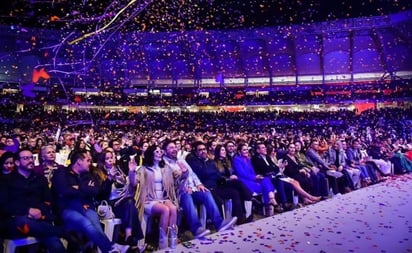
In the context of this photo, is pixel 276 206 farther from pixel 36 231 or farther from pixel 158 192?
pixel 36 231

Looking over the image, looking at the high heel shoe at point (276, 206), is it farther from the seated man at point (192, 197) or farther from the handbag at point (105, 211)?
the handbag at point (105, 211)

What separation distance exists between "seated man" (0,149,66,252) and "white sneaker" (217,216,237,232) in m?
2.23

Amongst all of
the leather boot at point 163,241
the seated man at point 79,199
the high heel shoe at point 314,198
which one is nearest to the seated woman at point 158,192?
the leather boot at point 163,241

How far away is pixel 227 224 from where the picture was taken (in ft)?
17.6

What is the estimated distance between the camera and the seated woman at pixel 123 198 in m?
4.46

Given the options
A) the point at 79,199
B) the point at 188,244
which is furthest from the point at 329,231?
the point at 79,199

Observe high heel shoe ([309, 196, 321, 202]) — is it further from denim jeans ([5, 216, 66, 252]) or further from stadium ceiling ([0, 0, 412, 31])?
stadium ceiling ([0, 0, 412, 31])

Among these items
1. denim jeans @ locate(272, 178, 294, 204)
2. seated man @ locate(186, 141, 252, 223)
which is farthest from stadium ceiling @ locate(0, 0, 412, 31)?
seated man @ locate(186, 141, 252, 223)

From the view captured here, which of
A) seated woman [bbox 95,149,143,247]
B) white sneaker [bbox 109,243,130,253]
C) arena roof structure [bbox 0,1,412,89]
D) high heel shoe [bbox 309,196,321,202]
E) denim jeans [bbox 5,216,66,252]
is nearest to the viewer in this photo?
denim jeans [bbox 5,216,66,252]

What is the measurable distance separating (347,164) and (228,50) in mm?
30185

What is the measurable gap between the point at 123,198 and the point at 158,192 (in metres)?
0.59

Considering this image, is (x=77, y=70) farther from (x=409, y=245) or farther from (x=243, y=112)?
(x=409, y=245)

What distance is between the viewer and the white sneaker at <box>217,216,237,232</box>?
5316mm

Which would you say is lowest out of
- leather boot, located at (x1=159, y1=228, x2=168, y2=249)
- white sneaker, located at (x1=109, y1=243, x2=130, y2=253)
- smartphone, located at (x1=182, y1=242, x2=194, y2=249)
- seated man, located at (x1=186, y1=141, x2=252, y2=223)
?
smartphone, located at (x1=182, y1=242, x2=194, y2=249)
